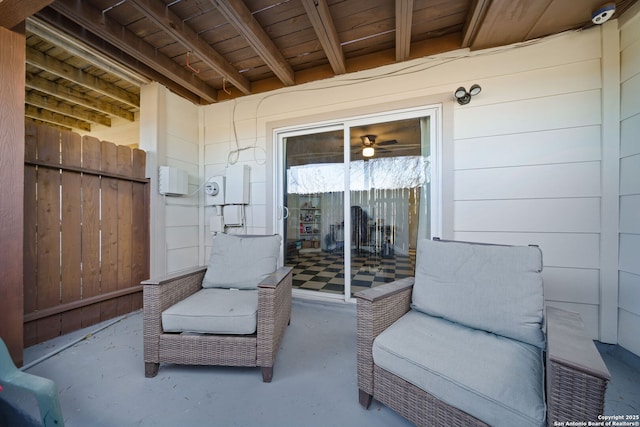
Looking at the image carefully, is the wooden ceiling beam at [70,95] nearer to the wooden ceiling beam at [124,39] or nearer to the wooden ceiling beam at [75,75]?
the wooden ceiling beam at [75,75]

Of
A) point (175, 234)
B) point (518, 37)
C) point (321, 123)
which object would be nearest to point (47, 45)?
point (175, 234)

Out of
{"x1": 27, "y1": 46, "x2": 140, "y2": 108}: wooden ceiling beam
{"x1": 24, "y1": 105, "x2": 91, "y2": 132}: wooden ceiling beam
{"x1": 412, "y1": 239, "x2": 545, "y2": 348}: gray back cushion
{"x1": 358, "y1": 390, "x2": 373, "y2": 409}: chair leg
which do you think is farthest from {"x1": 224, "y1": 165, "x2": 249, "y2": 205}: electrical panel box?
{"x1": 24, "y1": 105, "x2": 91, "y2": 132}: wooden ceiling beam

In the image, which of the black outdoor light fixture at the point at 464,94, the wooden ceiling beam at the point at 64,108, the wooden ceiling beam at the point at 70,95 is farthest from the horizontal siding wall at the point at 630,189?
the wooden ceiling beam at the point at 64,108

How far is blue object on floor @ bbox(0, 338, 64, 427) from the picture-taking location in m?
0.75

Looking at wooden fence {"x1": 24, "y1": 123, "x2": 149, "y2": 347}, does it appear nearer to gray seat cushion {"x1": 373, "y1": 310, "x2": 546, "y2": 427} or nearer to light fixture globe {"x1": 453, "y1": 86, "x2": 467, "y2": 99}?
gray seat cushion {"x1": 373, "y1": 310, "x2": 546, "y2": 427}

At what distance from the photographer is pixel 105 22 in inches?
74.1

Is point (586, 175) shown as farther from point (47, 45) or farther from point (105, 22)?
point (47, 45)

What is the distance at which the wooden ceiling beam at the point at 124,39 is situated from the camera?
5.65 ft

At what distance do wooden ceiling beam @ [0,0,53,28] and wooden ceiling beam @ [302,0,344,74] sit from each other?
1.52 m

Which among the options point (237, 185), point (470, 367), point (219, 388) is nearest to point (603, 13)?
point (470, 367)

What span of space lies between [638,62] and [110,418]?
12.4 ft

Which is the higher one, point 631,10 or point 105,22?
point 105,22

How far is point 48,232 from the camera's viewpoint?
190cm

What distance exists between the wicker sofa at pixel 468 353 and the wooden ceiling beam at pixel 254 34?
2.14 metres
